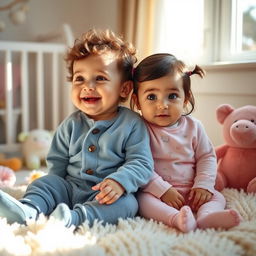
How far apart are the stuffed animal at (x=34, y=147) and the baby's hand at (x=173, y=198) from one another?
1290 mm

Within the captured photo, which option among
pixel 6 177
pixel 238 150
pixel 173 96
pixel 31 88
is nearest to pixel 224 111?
pixel 238 150

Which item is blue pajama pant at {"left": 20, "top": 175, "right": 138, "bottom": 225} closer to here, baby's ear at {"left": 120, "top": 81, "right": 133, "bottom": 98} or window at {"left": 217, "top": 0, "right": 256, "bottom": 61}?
baby's ear at {"left": 120, "top": 81, "right": 133, "bottom": 98}

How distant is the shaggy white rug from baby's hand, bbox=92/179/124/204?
69 millimetres

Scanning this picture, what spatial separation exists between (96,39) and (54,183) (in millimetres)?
461

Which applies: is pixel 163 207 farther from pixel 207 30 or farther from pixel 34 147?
pixel 34 147

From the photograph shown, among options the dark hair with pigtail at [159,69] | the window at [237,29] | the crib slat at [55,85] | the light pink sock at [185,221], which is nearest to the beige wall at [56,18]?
the crib slat at [55,85]

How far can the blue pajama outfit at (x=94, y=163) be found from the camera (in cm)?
107

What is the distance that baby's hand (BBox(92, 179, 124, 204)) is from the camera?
1.02m

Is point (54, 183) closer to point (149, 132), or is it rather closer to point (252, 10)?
point (149, 132)

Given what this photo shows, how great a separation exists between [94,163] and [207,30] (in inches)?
43.8

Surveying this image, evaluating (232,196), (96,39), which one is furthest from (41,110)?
(232,196)

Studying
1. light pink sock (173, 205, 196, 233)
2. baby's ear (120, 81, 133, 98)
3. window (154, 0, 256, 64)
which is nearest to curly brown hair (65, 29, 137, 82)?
baby's ear (120, 81, 133, 98)

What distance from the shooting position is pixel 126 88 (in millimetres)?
1248

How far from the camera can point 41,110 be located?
94.2 inches
